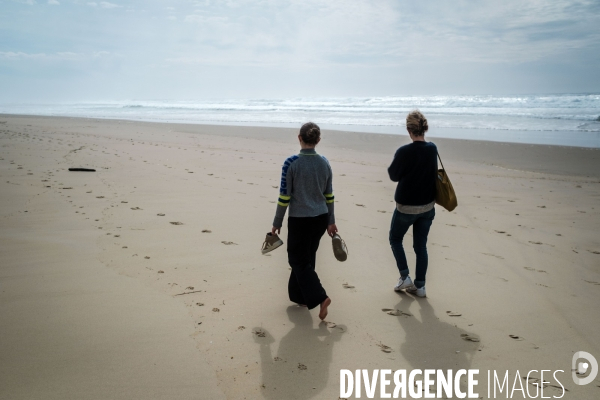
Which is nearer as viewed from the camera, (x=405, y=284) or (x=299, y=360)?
(x=299, y=360)

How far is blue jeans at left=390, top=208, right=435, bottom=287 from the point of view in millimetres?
3949

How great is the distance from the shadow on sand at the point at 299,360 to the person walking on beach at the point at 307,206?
6.1 inches

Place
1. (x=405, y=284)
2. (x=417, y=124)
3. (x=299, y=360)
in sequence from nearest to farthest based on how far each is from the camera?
(x=299, y=360)
(x=417, y=124)
(x=405, y=284)

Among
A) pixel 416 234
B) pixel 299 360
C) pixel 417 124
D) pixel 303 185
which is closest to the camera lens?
pixel 299 360

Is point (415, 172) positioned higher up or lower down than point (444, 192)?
higher up

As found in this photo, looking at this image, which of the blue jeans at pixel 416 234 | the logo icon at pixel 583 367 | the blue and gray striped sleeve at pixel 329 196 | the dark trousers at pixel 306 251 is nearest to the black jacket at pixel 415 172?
the blue jeans at pixel 416 234

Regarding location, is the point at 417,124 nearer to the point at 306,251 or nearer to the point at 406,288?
the point at 306,251

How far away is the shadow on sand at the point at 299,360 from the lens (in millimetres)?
2709

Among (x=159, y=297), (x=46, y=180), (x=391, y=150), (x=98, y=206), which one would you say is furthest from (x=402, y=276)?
(x=391, y=150)

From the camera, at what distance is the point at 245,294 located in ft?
12.9

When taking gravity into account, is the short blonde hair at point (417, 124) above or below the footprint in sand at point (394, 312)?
above

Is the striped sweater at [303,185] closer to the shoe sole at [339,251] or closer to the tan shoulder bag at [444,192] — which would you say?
the shoe sole at [339,251]

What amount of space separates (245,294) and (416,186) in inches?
66.0

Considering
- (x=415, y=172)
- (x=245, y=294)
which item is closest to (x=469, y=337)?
(x=415, y=172)
